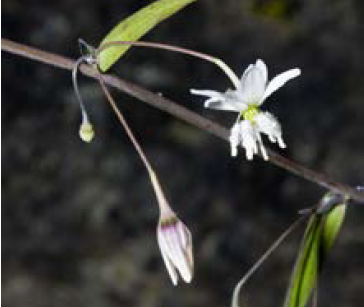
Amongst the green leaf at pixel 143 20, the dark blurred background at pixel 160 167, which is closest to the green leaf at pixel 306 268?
the green leaf at pixel 143 20

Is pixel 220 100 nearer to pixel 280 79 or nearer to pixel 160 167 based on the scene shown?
pixel 280 79

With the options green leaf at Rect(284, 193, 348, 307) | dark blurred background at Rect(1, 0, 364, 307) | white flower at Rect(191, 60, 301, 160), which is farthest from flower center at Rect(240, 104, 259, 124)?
dark blurred background at Rect(1, 0, 364, 307)

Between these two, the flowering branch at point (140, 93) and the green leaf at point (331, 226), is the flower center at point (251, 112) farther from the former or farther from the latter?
the green leaf at point (331, 226)

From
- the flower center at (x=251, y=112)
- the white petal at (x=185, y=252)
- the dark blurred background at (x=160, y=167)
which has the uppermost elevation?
the dark blurred background at (x=160, y=167)

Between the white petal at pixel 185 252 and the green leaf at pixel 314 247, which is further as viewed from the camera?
the green leaf at pixel 314 247

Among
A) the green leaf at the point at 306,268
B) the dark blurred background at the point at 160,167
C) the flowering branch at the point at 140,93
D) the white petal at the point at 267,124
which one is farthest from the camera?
the dark blurred background at the point at 160,167

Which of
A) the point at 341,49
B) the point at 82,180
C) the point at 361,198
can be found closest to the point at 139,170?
the point at 82,180

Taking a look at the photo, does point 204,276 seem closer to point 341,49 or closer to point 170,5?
point 341,49
